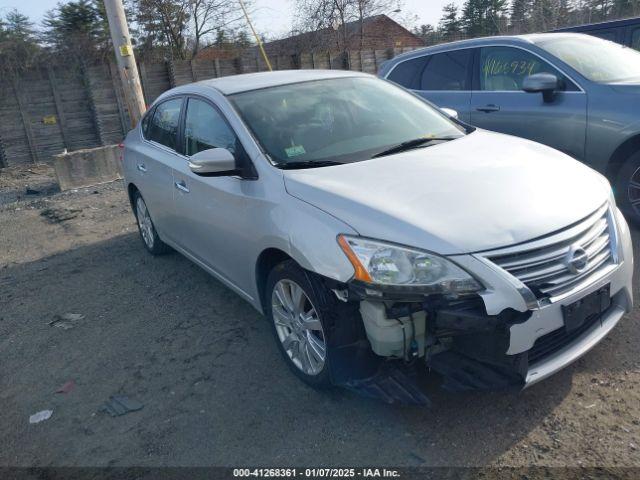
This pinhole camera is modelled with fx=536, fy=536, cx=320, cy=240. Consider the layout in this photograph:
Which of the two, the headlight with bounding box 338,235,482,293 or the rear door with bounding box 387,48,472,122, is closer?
the headlight with bounding box 338,235,482,293

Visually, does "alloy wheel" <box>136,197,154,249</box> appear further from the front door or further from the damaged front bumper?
the damaged front bumper

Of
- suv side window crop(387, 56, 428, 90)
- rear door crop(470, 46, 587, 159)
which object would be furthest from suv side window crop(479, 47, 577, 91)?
suv side window crop(387, 56, 428, 90)

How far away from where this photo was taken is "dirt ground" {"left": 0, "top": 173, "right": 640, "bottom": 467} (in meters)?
2.59

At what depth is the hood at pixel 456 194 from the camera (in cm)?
249

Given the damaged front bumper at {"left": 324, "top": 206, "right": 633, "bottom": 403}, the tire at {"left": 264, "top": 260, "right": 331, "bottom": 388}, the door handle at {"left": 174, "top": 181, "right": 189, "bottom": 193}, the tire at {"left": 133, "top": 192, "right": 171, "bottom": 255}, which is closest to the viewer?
the damaged front bumper at {"left": 324, "top": 206, "right": 633, "bottom": 403}

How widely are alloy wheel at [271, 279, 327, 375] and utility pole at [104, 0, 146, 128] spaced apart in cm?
683

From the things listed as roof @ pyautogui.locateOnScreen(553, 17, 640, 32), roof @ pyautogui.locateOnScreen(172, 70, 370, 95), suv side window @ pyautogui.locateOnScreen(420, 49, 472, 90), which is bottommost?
suv side window @ pyautogui.locateOnScreen(420, 49, 472, 90)

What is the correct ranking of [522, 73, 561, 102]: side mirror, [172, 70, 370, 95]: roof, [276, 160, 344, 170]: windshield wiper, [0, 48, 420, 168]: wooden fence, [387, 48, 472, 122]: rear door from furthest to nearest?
1. [0, 48, 420, 168]: wooden fence
2. [387, 48, 472, 122]: rear door
3. [522, 73, 561, 102]: side mirror
4. [172, 70, 370, 95]: roof
5. [276, 160, 344, 170]: windshield wiper

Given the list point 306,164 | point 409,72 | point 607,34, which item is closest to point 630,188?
point 409,72

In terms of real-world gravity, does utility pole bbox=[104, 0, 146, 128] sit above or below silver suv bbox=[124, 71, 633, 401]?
above

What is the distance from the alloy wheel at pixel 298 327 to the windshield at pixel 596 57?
12.2 feet

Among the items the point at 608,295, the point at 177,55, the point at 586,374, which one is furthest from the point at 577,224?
the point at 177,55

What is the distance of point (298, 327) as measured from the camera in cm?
310

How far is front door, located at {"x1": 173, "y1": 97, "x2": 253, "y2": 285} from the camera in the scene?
3.46 m
